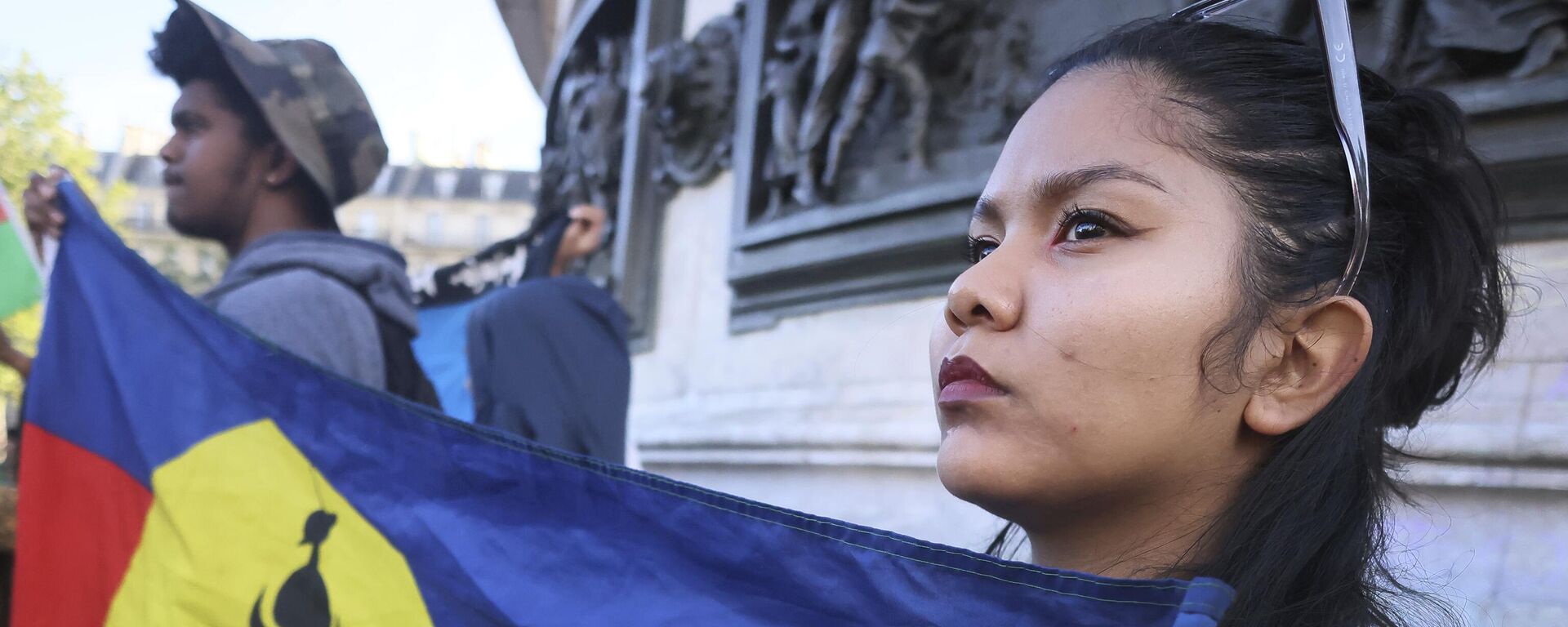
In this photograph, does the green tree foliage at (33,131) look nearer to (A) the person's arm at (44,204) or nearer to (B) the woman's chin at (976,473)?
(A) the person's arm at (44,204)

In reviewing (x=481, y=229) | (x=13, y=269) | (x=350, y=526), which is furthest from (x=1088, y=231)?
(x=481, y=229)

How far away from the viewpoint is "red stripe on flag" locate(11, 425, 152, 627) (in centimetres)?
205

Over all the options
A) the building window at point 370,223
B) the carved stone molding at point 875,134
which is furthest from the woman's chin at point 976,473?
the building window at point 370,223

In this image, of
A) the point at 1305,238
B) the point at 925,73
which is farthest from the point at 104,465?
the point at 925,73

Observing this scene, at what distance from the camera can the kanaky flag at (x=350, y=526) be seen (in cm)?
119

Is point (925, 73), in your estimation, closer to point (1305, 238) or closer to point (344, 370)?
point (344, 370)

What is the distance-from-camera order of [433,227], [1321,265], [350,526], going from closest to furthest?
[1321,265] → [350,526] → [433,227]

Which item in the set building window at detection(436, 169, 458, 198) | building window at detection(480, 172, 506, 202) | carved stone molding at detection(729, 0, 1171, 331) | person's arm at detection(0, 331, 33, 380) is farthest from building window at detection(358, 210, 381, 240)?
person's arm at detection(0, 331, 33, 380)

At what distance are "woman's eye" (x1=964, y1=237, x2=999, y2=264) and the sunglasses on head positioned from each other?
0.36 metres

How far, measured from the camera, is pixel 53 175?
2709mm

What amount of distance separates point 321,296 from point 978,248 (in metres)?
1.58

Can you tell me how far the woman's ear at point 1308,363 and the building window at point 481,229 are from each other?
4271 cm

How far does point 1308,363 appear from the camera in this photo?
1.32m

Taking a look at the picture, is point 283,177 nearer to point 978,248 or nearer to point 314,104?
point 314,104
